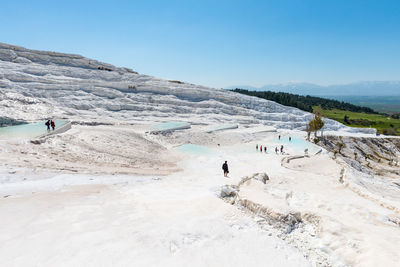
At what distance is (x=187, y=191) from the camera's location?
9.31 m

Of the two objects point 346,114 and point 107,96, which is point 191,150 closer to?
point 107,96

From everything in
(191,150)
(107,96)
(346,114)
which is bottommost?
(191,150)

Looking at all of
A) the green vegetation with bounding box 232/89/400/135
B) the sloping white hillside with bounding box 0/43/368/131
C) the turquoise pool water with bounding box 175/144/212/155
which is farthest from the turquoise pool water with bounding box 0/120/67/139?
the green vegetation with bounding box 232/89/400/135

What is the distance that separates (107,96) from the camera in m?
40.6

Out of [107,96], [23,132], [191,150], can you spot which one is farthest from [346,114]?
[23,132]

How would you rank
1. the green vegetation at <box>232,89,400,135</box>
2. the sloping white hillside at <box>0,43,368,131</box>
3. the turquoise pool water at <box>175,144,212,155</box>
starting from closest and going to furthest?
the turquoise pool water at <box>175,144,212,155</box>, the sloping white hillside at <box>0,43,368,131</box>, the green vegetation at <box>232,89,400,135</box>

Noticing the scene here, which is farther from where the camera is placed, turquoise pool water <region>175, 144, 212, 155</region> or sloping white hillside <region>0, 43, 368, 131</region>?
sloping white hillside <region>0, 43, 368, 131</region>

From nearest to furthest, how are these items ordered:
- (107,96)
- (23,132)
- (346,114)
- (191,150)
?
(23,132), (191,150), (107,96), (346,114)

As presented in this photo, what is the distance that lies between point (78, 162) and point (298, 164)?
16618 mm

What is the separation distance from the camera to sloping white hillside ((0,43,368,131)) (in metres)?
33.8

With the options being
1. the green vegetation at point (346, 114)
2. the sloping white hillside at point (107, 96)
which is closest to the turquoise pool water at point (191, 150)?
the sloping white hillside at point (107, 96)

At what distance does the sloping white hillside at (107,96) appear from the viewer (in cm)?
3375

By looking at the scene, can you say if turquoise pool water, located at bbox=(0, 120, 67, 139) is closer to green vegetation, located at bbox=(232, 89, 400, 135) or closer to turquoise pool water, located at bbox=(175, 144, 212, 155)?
turquoise pool water, located at bbox=(175, 144, 212, 155)

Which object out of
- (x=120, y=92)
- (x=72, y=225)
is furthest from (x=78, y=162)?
(x=120, y=92)
